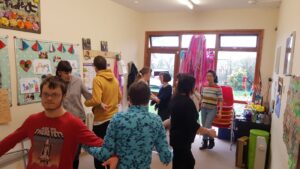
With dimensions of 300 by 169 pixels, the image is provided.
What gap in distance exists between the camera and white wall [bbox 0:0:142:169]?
9.25 feet

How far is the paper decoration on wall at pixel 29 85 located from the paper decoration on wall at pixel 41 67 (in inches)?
4.3

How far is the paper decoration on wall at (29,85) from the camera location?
9.25 feet

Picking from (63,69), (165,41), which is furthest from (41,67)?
(165,41)

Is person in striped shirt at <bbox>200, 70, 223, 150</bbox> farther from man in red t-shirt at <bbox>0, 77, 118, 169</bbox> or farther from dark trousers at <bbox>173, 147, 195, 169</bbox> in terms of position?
man in red t-shirt at <bbox>0, 77, 118, 169</bbox>

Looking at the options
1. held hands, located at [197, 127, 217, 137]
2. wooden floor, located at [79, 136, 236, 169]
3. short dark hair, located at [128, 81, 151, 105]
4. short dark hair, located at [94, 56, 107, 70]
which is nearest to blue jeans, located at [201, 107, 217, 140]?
wooden floor, located at [79, 136, 236, 169]

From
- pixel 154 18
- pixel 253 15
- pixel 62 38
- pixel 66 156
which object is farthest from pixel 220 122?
pixel 66 156

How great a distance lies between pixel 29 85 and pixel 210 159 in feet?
9.57

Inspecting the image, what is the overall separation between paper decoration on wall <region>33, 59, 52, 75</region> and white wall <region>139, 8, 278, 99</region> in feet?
9.39

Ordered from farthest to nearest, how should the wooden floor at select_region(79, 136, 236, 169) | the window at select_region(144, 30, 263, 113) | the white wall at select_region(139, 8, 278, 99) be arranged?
the window at select_region(144, 30, 263, 113)
the white wall at select_region(139, 8, 278, 99)
the wooden floor at select_region(79, 136, 236, 169)

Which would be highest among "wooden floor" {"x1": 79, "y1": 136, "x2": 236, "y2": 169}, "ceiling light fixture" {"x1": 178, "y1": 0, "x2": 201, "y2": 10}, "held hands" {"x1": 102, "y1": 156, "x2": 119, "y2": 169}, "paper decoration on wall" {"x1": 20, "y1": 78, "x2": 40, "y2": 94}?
"ceiling light fixture" {"x1": 178, "y1": 0, "x2": 201, "y2": 10}

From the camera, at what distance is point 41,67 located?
9.93 ft

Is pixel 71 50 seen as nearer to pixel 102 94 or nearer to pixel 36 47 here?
pixel 36 47

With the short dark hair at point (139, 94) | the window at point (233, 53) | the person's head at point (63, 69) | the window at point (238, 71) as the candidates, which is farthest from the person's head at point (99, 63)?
the window at point (238, 71)

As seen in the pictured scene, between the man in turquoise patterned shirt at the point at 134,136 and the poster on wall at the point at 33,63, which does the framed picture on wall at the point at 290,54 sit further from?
the poster on wall at the point at 33,63
